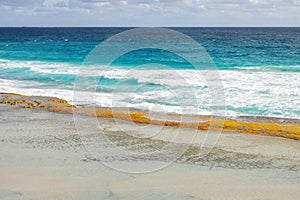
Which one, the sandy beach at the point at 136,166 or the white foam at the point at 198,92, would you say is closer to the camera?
the sandy beach at the point at 136,166

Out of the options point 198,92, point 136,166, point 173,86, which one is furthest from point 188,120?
point 173,86

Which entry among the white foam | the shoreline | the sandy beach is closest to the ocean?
the white foam

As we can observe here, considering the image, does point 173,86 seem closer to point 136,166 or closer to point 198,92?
point 198,92

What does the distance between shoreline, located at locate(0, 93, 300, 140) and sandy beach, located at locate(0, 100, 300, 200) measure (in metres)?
0.74

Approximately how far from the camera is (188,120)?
665 inches

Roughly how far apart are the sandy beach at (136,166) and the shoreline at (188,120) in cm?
74

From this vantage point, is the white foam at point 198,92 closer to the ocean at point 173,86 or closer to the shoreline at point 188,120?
the ocean at point 173,86

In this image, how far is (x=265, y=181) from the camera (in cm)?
1009

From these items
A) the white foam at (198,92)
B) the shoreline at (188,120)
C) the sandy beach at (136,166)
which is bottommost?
the sandy beach at (136,166)

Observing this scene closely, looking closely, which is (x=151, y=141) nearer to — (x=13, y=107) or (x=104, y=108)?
(x=104, y=108)

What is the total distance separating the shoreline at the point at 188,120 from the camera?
1525cm

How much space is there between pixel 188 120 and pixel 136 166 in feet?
20.6

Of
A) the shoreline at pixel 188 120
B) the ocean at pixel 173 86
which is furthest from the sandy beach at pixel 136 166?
the ocean at pixel 173 86

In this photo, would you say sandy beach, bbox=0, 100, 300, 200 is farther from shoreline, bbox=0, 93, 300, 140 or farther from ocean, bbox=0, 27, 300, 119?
ocean, bbox=0, 27, 300, 119
